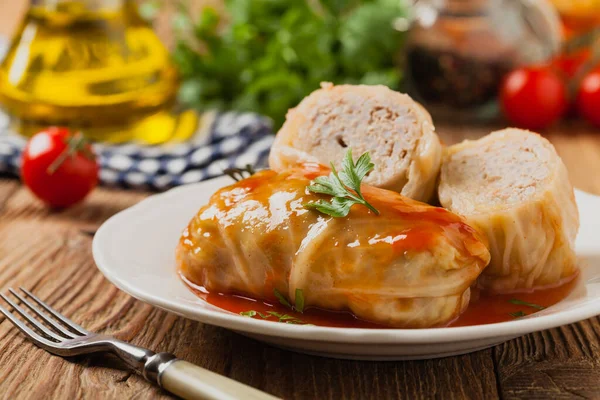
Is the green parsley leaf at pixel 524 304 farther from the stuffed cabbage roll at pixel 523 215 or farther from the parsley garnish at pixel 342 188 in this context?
the parsley garnish at pixel 342 188

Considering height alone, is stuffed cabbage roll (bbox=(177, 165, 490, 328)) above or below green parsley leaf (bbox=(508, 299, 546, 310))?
above

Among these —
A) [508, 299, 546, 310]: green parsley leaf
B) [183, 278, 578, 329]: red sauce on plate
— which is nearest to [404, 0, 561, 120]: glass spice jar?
[183, 278, 578, 329]: red sauce on plate

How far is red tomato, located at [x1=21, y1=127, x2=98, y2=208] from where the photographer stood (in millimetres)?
4555

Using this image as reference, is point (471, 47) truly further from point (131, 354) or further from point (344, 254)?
point (131, 354)

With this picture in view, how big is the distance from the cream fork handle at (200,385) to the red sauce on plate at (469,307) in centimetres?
43

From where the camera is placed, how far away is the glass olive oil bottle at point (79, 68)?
5.20 m

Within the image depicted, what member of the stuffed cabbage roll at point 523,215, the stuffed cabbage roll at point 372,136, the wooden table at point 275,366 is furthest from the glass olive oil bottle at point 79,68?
the stuffed cabbage roll at point 523,215

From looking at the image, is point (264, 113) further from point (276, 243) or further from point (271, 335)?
point (271, 335)

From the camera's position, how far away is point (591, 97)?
6477 millimetres

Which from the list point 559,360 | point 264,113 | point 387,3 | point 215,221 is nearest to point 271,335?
point 215,221

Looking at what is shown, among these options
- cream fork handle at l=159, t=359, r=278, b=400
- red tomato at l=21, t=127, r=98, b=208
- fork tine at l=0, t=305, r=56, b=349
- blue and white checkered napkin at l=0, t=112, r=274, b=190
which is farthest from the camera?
blue and white checkered napkin at l=0, t=112, r=274, b=190

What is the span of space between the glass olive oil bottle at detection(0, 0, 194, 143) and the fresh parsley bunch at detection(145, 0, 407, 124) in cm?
83

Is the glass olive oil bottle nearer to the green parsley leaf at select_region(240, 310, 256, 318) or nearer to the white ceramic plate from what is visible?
the white ceramic plate

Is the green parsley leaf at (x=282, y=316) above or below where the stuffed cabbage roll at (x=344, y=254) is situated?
below
